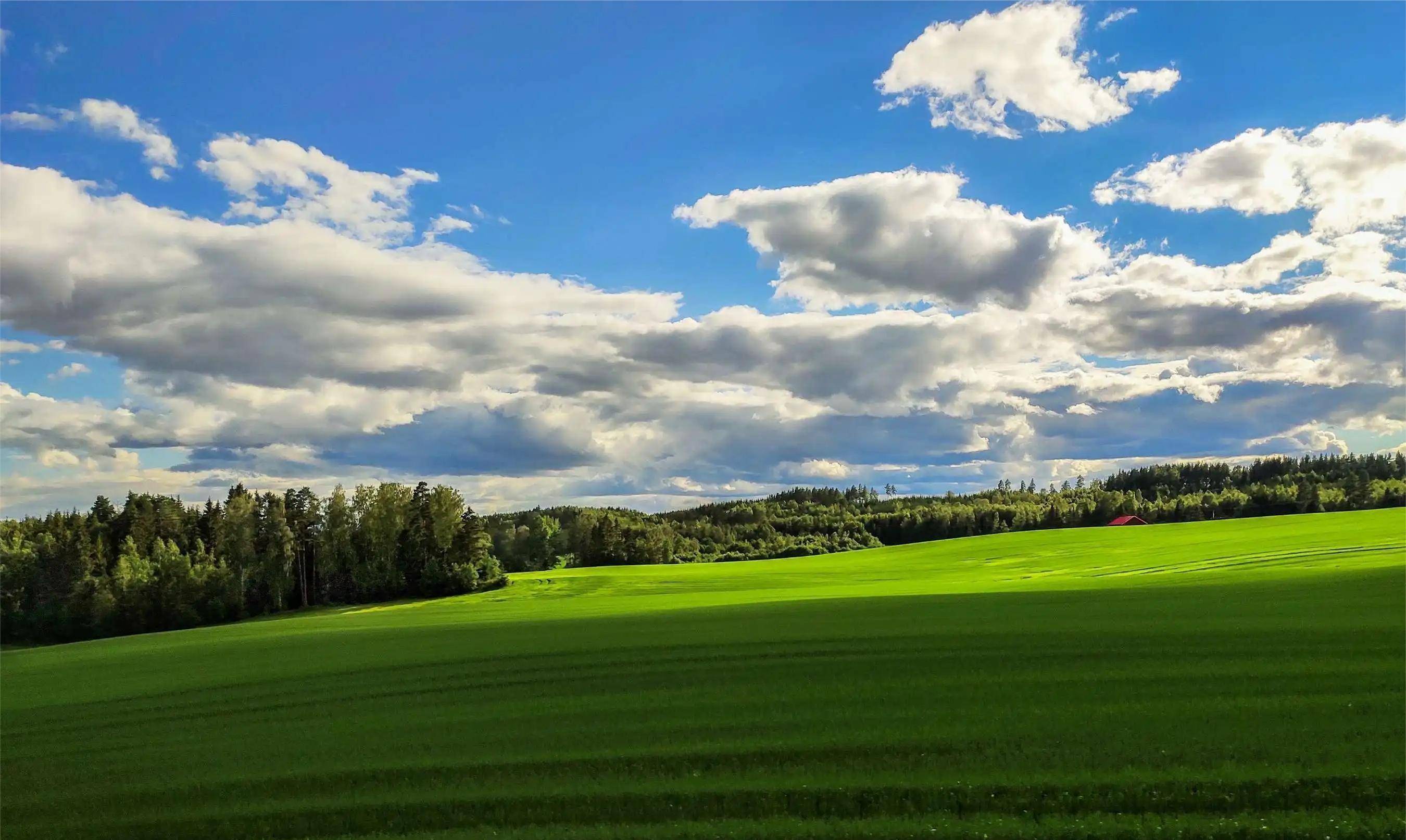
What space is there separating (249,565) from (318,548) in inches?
270

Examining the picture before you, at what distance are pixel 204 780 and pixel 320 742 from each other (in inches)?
109

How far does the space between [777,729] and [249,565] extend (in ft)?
296

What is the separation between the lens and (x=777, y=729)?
57.4 ft

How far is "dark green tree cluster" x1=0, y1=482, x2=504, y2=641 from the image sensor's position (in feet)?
283

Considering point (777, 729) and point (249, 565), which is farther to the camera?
point (249, 565)

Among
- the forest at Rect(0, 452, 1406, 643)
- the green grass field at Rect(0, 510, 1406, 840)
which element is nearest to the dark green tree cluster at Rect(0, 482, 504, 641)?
the forest at Rect(0, 452, 1406, 643)

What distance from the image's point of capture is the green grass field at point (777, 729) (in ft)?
42.1

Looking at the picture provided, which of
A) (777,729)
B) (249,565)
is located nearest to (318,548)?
(249,565)

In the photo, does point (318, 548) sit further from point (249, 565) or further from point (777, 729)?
point (777, 729)

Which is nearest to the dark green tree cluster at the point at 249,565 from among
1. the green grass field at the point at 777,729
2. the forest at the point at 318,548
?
the forest at the point at 318,548

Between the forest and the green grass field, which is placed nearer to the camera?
the green grass field

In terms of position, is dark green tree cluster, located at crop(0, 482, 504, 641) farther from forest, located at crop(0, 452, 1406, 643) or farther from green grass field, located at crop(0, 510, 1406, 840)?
green grass field, located at crop(0, 510, 1406, 840)

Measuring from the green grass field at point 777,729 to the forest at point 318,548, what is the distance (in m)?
52.1

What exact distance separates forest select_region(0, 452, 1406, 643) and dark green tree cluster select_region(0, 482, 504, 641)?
0.50 ft
